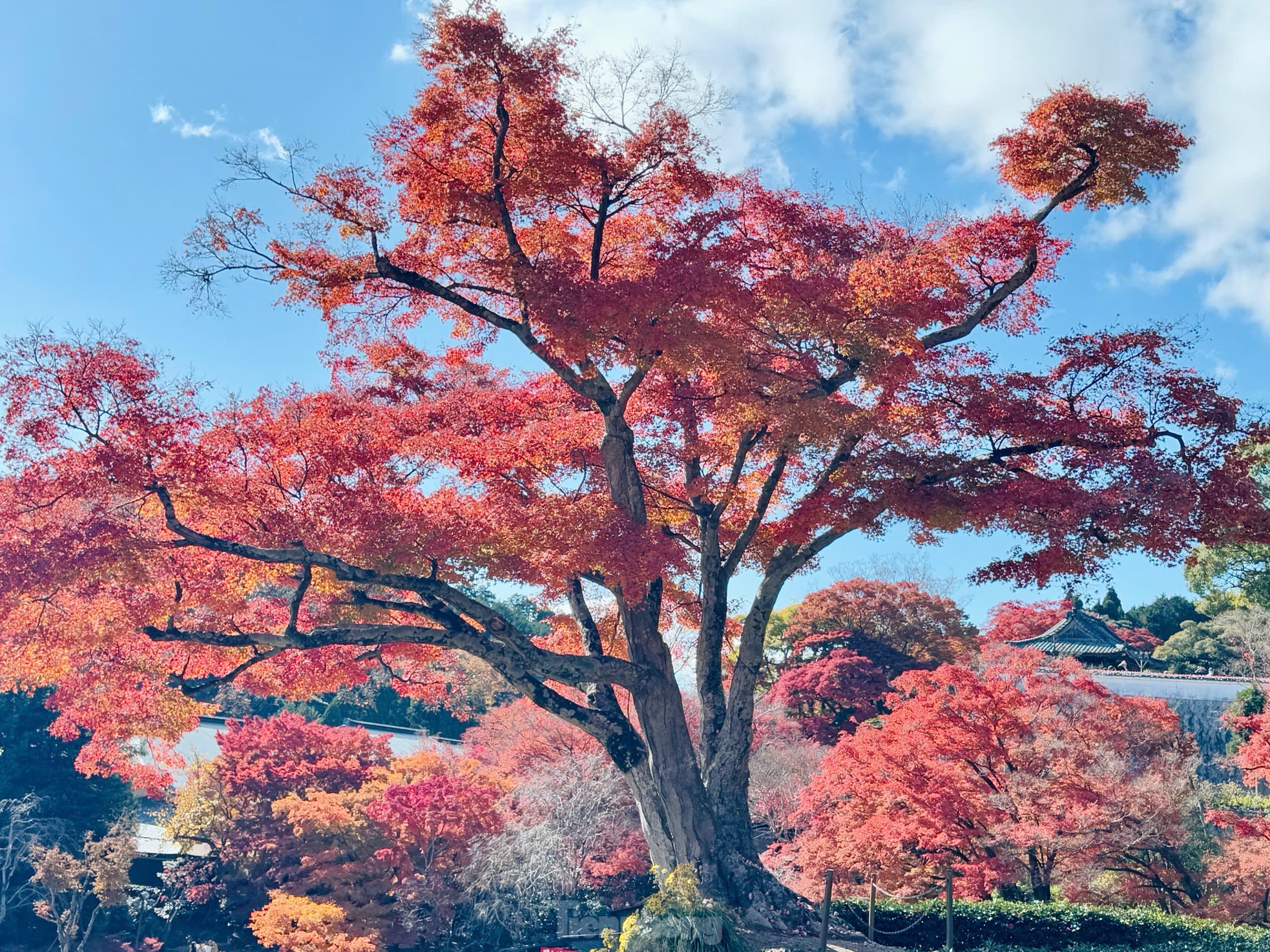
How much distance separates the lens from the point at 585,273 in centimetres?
970

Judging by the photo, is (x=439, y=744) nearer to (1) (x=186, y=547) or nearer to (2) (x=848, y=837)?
(2) (x=848, y=837)

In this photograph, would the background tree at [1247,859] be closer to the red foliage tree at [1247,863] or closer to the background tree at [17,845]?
the red foliage tree at [1247,863]

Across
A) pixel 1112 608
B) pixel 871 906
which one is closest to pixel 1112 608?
pixel 1112 608

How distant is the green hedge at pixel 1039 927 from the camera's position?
470 inches

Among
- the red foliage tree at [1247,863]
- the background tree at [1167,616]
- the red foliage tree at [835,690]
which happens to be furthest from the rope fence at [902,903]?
the background tree at [1167,616]

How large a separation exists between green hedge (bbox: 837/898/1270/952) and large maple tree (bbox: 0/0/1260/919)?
12.0ft

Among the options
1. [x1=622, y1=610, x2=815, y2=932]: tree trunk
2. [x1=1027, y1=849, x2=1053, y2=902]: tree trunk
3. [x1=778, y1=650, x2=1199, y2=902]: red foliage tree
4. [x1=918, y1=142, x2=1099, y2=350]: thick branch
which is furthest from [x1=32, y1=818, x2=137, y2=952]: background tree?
[x1=918, y1=142, x2=1099, y2=350]: thick branch

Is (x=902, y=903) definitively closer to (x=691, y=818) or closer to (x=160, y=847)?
(x=691, y=818)

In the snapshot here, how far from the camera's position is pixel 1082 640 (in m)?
28.2

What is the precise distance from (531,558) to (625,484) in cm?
132

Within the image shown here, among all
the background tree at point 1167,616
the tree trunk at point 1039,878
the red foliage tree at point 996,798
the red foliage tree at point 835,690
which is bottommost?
the tree trunk at point 1039,878

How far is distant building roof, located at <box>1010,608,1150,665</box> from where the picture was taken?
90.8 feet

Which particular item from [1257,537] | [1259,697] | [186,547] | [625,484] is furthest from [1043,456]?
Result: [1259,697]

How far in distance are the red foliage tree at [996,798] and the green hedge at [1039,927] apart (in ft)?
1.49
